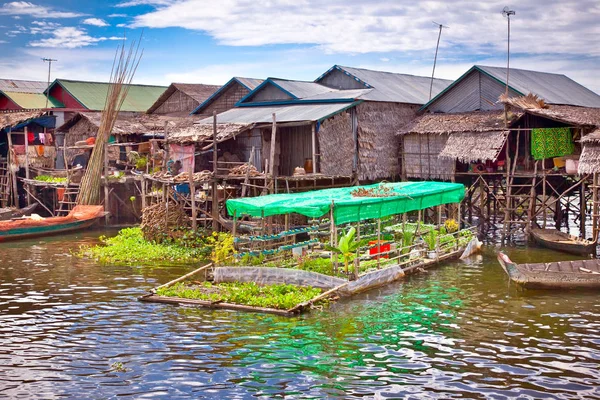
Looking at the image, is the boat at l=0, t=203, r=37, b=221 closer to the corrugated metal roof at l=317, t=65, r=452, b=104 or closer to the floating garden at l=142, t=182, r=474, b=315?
the floating garden at l=142, t=182, r=474, b=315

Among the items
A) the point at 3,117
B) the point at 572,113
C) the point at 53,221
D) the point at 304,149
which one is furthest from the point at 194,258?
the point at 3,117

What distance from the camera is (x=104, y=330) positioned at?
15.4 meters

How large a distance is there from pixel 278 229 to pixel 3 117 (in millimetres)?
20641

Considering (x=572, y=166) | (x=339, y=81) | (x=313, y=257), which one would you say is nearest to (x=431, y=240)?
(x=313, y=257)

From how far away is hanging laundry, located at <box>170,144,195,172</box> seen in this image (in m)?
30.2

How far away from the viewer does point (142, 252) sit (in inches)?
964

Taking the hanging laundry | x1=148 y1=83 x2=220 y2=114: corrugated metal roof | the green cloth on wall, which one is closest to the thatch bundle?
the hanging laundry

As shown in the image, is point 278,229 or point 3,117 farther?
point 3,117

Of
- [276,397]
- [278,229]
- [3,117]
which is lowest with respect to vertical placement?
[276,397]

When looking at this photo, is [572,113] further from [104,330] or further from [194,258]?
[104,330]

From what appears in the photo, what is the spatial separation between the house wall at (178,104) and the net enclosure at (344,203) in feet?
61.6

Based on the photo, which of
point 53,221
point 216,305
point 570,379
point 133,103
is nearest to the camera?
point 570,379

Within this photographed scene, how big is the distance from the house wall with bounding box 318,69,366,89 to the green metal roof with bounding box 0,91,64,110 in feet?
54.9

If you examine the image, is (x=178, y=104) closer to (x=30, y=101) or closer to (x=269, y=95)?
(x=269, y=95)
